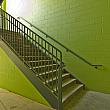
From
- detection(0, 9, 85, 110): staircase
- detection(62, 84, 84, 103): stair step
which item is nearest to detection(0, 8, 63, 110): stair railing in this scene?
detection(0, 9, 85, 110): staircase

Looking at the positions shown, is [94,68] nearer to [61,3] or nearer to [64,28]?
[64,28]

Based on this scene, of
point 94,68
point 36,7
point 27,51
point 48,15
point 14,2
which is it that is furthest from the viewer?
point 14,2

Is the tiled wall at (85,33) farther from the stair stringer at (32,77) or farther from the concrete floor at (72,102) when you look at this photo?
the stair stringer at (32,77)

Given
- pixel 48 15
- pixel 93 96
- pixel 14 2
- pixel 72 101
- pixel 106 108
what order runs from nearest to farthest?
1. pixel 106 108
2. pixel 72 101
3. pixel 93 96
4. pixel 48 15
5. pixel 14 2

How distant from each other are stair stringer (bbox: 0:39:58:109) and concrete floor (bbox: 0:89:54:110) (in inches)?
8.0

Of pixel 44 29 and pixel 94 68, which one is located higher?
pixel 44 29

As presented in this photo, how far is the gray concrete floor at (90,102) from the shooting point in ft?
12.1

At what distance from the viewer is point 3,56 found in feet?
16.1

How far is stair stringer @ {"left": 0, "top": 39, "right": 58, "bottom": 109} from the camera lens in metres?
3.64

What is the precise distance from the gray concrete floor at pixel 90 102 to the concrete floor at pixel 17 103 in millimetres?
641

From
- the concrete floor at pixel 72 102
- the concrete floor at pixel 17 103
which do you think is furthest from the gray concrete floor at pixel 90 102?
the concrete floor at pixel 17 103

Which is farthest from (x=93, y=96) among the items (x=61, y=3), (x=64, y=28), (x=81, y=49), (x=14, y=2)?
(x=14, y=2)

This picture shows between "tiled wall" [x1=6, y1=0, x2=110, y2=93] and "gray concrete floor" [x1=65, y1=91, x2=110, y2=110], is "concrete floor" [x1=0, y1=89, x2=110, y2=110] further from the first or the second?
"tiled wall" [x1=6, y1=0, x2=110, y2=93]

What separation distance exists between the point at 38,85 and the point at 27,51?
188 centimetres
